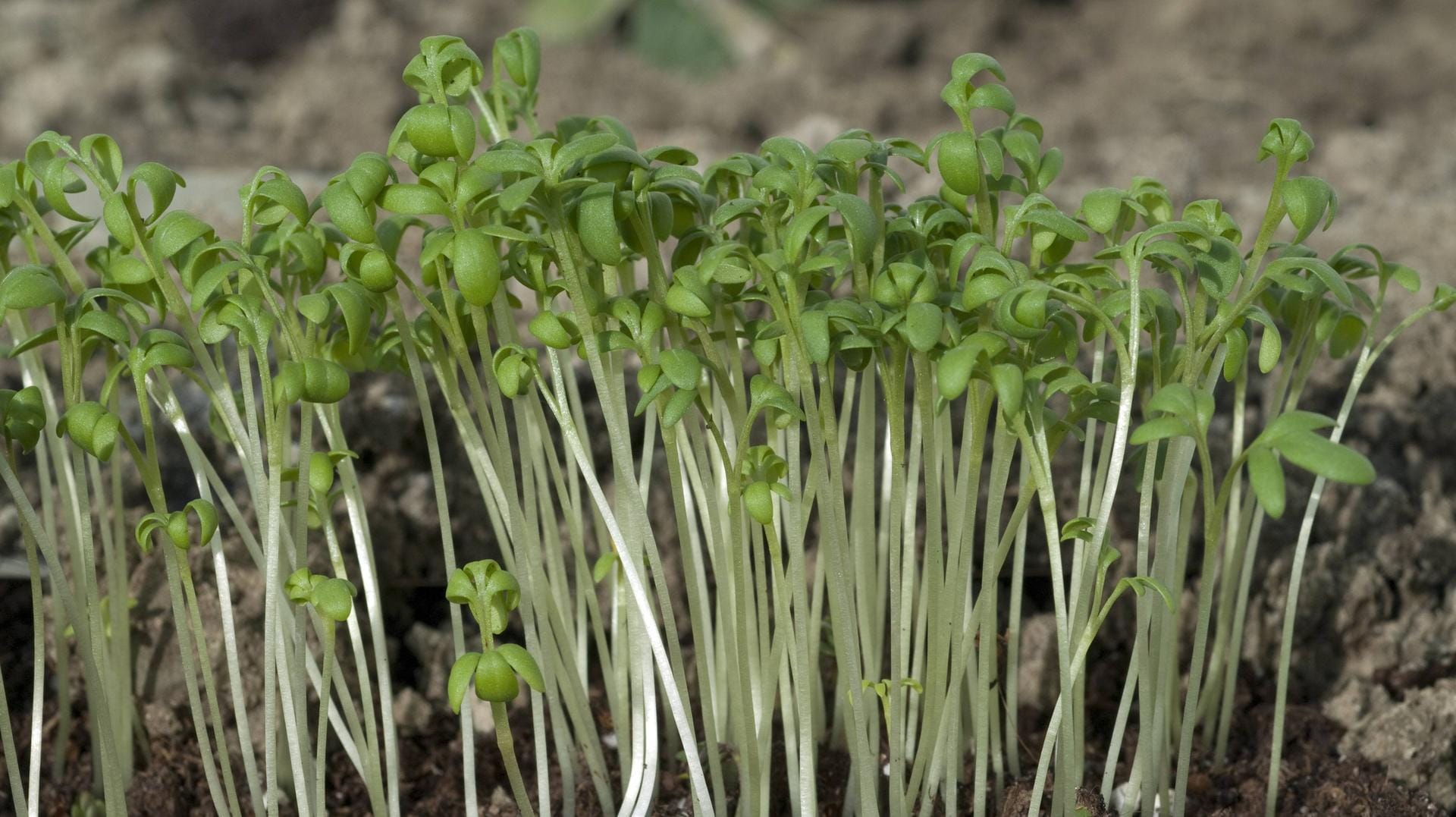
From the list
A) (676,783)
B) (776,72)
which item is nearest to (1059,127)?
(776,72)

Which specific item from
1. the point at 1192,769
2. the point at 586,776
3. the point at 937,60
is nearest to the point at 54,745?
the point at 586,776

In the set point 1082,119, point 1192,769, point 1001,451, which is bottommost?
point 1192,769

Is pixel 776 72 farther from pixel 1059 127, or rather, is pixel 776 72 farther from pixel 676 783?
pixel 676 783

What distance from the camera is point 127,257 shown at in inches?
46.3

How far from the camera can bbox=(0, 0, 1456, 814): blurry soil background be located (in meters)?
1.62

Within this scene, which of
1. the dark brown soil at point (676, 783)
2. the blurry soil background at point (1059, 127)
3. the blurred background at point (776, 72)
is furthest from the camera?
the blurred background at point (776, 72)

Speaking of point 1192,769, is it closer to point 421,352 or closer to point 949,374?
point 949,374

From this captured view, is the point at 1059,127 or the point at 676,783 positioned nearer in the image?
the point at 676,783

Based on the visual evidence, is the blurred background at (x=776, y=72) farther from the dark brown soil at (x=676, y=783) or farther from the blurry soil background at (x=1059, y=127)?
the dark brown soil at (x=676, y=783)

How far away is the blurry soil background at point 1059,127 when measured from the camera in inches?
63.9

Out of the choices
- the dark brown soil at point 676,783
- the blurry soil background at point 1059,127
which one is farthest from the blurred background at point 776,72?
the dark brown soil at point 676,783

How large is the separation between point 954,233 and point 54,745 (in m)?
1.18

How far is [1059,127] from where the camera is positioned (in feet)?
14.3

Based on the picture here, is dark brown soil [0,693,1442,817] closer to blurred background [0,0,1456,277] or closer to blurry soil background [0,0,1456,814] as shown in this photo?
blurry soil background [0,0,1456,814]
